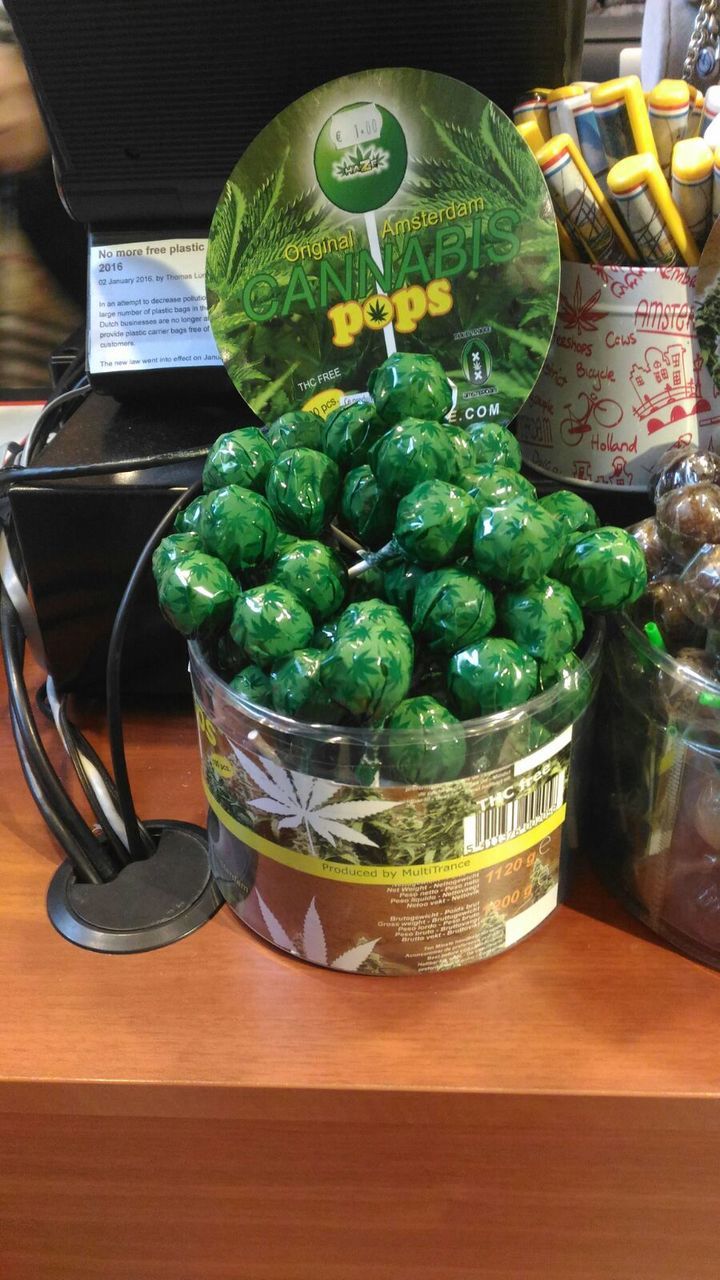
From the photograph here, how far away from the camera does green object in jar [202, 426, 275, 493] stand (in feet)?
1.43

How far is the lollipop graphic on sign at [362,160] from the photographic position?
0.50 metres

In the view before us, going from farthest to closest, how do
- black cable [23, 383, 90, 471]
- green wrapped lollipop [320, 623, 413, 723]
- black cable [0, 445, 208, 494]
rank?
black cable [23, 383, 90, 471], black cable [0, 445, 208, 494], green wrapped lollipop [320, 623, 413, 723]

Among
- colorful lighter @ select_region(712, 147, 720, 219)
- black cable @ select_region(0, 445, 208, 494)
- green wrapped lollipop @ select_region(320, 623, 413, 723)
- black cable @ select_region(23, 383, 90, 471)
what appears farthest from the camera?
black cable @ select_region(23, 383, 90, 471)

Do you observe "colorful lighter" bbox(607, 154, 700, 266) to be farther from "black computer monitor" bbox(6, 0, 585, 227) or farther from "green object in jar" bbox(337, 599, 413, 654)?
"green object in jar" bbox(337, 599, 413, 654)

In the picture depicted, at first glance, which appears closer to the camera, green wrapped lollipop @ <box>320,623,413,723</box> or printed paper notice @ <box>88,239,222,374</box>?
green wrapped lollipop @ <box>320,623,413,723</box>

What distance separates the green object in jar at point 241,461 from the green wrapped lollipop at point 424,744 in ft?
0.41

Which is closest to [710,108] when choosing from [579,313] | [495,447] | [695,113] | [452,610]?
[695,113]

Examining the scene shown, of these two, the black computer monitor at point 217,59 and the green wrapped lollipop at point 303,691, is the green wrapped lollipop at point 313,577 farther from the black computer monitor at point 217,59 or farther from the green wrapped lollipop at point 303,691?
the black computer monitor at point 217,59

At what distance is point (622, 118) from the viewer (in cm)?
51

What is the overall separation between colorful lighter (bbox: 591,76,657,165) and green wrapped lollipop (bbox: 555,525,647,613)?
0.75 feet

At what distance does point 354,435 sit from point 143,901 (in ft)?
0.88

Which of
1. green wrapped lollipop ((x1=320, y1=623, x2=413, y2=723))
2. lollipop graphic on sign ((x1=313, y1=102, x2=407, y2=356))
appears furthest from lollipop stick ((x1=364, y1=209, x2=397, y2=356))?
green wrapped lollipop ((x1=320, y1=623, x2=413, y2=723))

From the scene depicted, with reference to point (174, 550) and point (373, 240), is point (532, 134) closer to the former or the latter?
point (373, 240)

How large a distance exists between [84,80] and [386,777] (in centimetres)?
44
